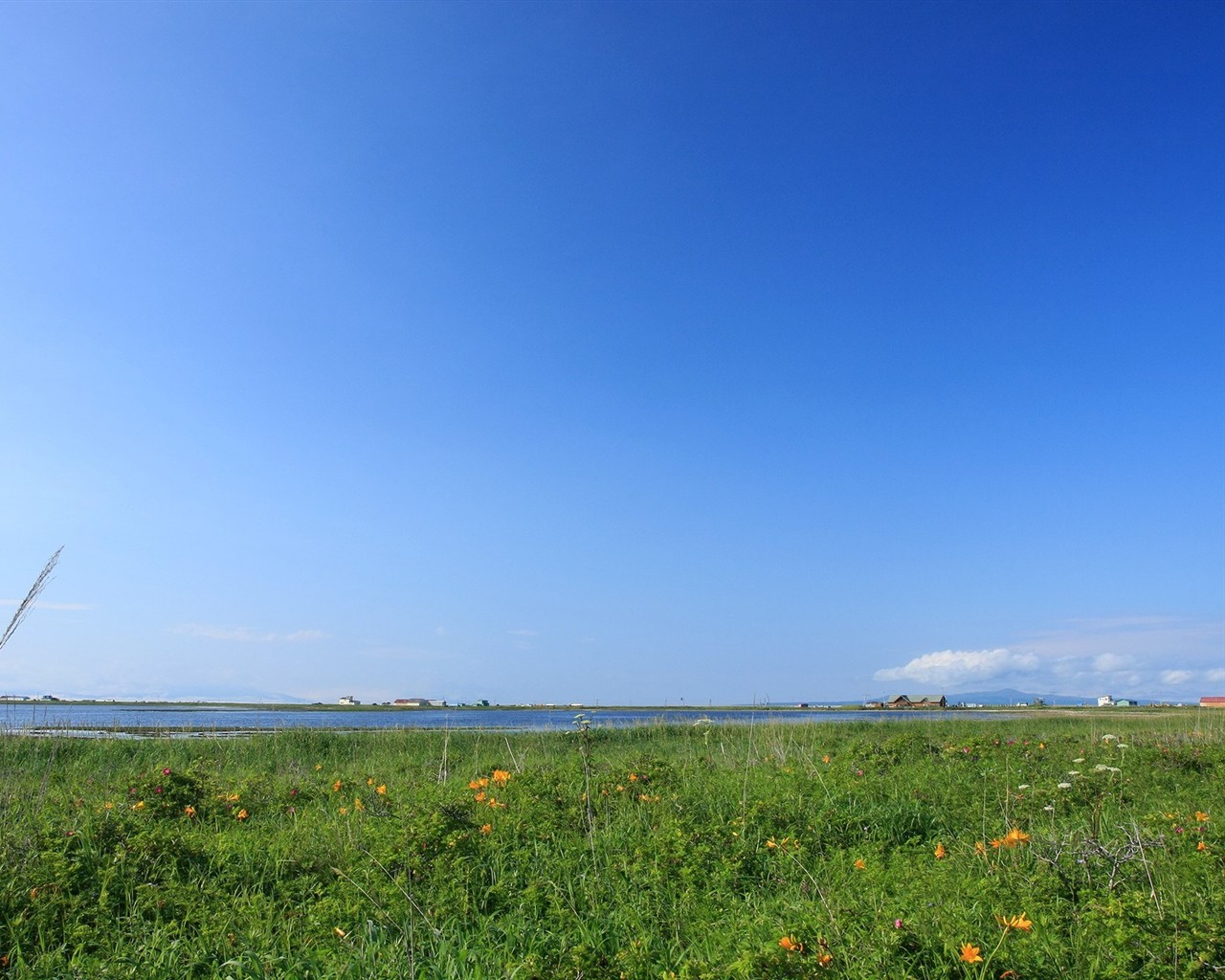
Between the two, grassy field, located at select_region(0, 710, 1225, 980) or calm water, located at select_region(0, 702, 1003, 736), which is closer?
grassy field, located at select_region(0, 710, 1225, 980)

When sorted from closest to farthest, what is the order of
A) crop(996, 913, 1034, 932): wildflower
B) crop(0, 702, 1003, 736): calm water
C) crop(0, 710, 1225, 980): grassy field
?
1. crop(996, 913, 1034, 932): wildflower
2. crop(0, 710, 1225, 980): grassy field
3. crop(0, 702, 1003, 736): calm water

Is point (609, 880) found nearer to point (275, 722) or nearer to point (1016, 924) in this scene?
point (1016, 924)

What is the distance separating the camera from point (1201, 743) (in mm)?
11609

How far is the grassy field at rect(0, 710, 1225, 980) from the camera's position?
10.7 feet

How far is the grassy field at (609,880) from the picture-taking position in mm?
3264

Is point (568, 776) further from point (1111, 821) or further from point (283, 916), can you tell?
point (1111, 821)

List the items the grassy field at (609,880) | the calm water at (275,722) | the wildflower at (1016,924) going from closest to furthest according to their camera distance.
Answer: the wildflower at (1016,924)
the grassy field at (609,880)
the calm water at (275,722)

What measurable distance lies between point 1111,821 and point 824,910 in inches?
151

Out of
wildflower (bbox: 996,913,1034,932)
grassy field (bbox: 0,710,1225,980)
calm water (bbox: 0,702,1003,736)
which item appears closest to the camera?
wildflower (bbox: 996,913,1034,932)

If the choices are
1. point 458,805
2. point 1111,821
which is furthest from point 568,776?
point 1111,821

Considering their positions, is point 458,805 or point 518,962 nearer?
point 518,962

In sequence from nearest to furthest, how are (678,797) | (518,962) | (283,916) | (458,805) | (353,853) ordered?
(518,962) < (283,916) < (353,853) < (458,805) < (678,797)

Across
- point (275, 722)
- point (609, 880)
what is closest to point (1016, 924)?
point (609, 880)

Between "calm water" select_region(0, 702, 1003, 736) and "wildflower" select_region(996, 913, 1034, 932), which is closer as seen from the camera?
"wildflower" select_region(996, 913, 1034, 932)
